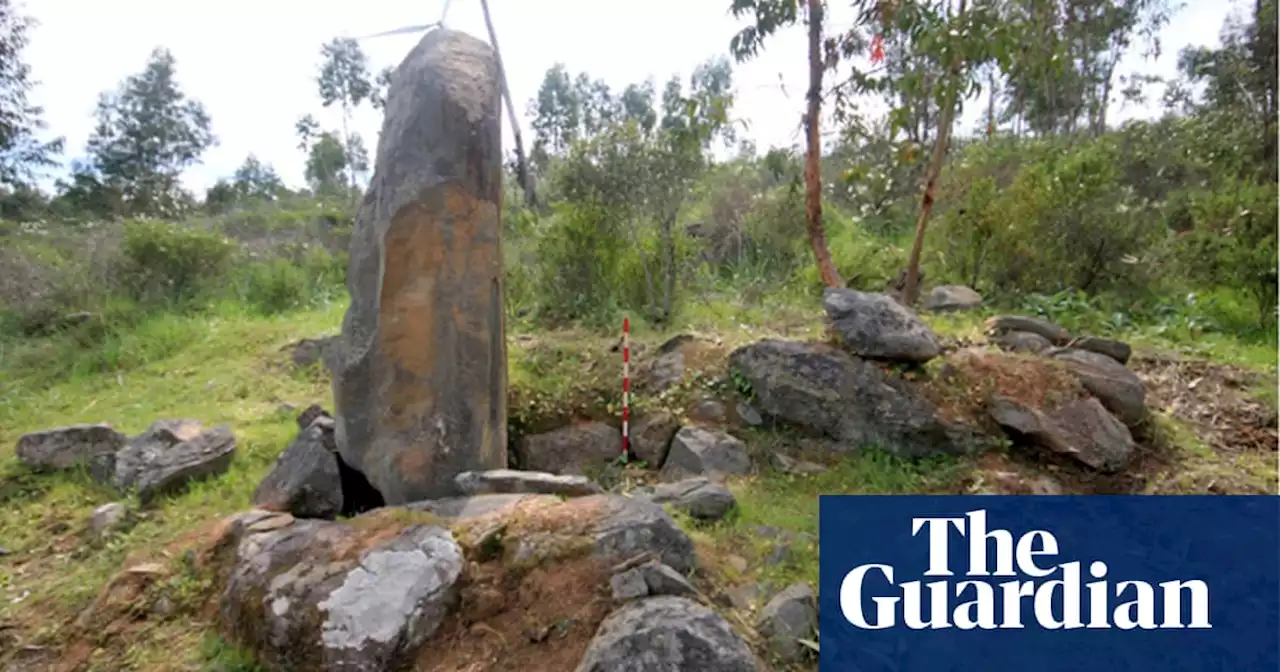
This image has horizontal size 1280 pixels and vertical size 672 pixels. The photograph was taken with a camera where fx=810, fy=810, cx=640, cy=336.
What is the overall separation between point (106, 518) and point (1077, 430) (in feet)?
18.3

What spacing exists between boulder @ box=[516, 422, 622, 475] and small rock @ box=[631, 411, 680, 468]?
141 mm

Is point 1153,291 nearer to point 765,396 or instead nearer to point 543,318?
point 765,396

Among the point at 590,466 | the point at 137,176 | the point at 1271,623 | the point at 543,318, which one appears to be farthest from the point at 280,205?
the point at 1271,623

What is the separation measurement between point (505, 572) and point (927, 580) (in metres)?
1.49

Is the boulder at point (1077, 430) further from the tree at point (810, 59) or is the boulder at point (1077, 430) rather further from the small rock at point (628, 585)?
A: the small rock at point (628, 585)

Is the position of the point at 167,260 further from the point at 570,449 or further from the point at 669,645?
the point at 669,645

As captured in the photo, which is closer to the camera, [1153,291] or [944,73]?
[944,73]

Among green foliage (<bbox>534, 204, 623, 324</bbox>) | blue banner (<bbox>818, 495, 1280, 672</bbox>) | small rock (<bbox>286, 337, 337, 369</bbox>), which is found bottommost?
blue banner (<bbox>818, 495, 1280, 672</bbox>)

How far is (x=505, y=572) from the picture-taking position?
298 centimetres

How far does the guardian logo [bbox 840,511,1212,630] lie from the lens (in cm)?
270

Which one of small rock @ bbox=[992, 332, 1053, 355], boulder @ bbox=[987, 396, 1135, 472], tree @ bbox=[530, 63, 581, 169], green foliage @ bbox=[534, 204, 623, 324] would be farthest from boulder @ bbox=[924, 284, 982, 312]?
tree @ bbox=[530, 63, 581, 169]

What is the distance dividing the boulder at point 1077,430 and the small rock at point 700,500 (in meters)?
2.09

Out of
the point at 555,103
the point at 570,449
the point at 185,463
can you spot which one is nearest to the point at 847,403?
→ the point at 570,449

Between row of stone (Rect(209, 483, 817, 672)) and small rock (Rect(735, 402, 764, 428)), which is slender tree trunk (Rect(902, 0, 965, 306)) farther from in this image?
row of stone (Rect(209, 483, 817, 672))
